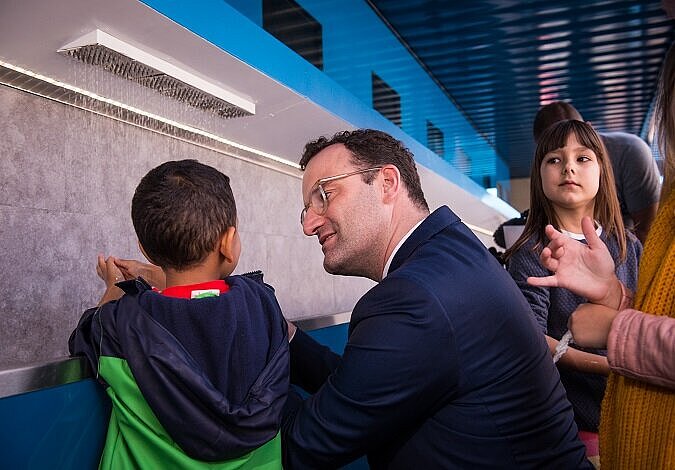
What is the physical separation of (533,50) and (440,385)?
7177 mm

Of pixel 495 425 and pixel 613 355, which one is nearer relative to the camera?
pixel 613 355

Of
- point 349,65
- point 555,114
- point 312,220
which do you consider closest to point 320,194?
point 312,220

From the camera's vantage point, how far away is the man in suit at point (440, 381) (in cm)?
106

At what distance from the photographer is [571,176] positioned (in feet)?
6.60

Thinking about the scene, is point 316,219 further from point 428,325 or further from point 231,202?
point 428,325

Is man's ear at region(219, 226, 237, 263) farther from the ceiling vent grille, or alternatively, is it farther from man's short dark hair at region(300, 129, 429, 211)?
the ceiling vent grille

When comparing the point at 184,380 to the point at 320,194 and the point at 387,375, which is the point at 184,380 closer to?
the point at 387,375

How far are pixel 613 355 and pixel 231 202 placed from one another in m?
0.86

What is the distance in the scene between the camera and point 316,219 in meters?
1.56

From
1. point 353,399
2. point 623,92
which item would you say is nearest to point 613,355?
point 353,399

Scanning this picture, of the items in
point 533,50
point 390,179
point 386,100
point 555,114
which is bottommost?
point 390,179

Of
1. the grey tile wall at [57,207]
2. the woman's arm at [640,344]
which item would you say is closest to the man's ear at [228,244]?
the woman's arm at [640,344]

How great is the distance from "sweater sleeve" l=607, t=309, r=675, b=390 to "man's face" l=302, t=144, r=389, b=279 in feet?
2.07

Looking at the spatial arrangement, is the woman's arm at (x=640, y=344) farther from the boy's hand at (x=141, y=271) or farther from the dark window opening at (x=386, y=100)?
the dark window opening at (x=386, y=100)
